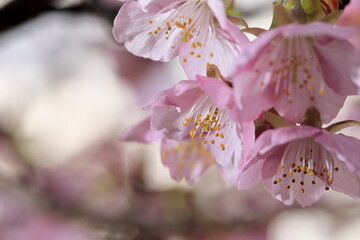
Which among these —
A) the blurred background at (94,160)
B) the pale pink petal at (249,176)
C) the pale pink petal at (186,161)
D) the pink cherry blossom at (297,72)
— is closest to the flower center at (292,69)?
the pink cherry blossom at (297,72)

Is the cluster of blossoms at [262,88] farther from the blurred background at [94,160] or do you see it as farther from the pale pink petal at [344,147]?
the blurred background at [94,160]

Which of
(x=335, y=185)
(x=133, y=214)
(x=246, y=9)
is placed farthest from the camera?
(x=133, y=214)

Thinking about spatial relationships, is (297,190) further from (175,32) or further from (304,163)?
(175,32)

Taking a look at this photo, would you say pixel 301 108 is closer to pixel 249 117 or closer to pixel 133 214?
pixel 249 117

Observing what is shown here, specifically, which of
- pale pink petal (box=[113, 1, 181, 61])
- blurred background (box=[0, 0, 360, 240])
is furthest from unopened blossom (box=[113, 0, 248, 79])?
blurred background (box=[0, 0, 360, 240])

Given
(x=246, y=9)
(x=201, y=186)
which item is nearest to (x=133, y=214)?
(x=201, y=186)

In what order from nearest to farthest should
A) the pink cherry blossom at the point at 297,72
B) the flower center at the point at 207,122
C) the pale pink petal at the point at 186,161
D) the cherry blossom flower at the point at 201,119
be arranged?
the pink cherry blossom at the point at 297,72, the cherry blossom flower at the point at 201,119, the flower center at the point at 207,122, the pale pink petal at the point at 186,161
